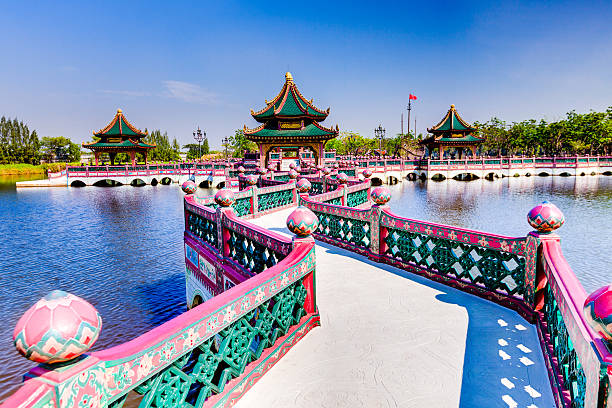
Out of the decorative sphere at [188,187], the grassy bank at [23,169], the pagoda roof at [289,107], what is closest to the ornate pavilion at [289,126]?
the pagoda roof at [289,107]

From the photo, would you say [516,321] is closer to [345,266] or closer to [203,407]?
[345,266]

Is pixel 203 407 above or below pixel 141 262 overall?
above

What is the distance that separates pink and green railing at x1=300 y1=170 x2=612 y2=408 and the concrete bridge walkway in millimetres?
247

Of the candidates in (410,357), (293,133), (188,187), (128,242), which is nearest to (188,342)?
(410,357)

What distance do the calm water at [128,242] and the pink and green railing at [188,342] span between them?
271 inches

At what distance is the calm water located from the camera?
11.3 meters

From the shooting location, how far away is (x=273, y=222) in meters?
12.3

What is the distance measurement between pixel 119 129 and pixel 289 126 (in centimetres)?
2453

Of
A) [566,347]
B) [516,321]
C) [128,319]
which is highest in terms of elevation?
[566,347]

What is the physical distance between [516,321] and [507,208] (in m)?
23.8

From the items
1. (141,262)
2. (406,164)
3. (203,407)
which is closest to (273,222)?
(141,262)

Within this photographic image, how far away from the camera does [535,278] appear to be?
4773 mm

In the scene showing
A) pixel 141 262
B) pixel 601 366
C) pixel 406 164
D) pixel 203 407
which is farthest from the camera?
pixel 406 164

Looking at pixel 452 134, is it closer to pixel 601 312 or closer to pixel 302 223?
pixel 302 223
